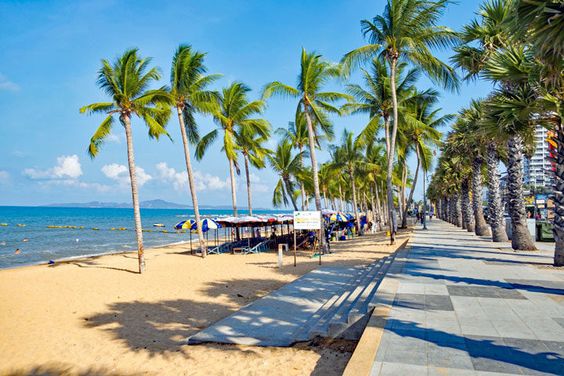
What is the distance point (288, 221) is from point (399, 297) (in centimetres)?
1846

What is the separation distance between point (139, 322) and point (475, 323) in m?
6.91

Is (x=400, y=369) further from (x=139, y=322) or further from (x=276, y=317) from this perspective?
(x=139, y=322)

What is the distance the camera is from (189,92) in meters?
19.1

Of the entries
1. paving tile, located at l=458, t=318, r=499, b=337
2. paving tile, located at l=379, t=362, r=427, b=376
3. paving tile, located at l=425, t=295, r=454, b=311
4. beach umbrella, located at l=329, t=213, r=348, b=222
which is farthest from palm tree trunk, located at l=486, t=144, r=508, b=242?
paving tile, located at l=379, t=362, r=427, b=376

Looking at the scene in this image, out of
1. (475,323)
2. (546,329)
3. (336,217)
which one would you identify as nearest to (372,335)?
(475,323)

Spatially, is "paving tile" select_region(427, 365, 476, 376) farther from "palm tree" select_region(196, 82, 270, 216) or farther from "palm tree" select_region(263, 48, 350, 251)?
"palm tree" select_region(196, 82, 270, 216)

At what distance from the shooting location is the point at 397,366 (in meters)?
4.00

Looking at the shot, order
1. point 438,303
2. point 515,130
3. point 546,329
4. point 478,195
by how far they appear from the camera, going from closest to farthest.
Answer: point 546,329, point 438,303, point 515,130, point 478,195

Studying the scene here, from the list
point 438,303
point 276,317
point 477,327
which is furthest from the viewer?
point 276,317

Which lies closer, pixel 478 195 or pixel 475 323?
pixel 475 323

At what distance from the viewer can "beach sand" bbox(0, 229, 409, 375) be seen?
5695mm

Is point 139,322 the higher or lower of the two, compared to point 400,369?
lower

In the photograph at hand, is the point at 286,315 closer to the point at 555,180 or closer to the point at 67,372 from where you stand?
the point at 67,372

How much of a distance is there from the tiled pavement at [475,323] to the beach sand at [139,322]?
117 centimetres
